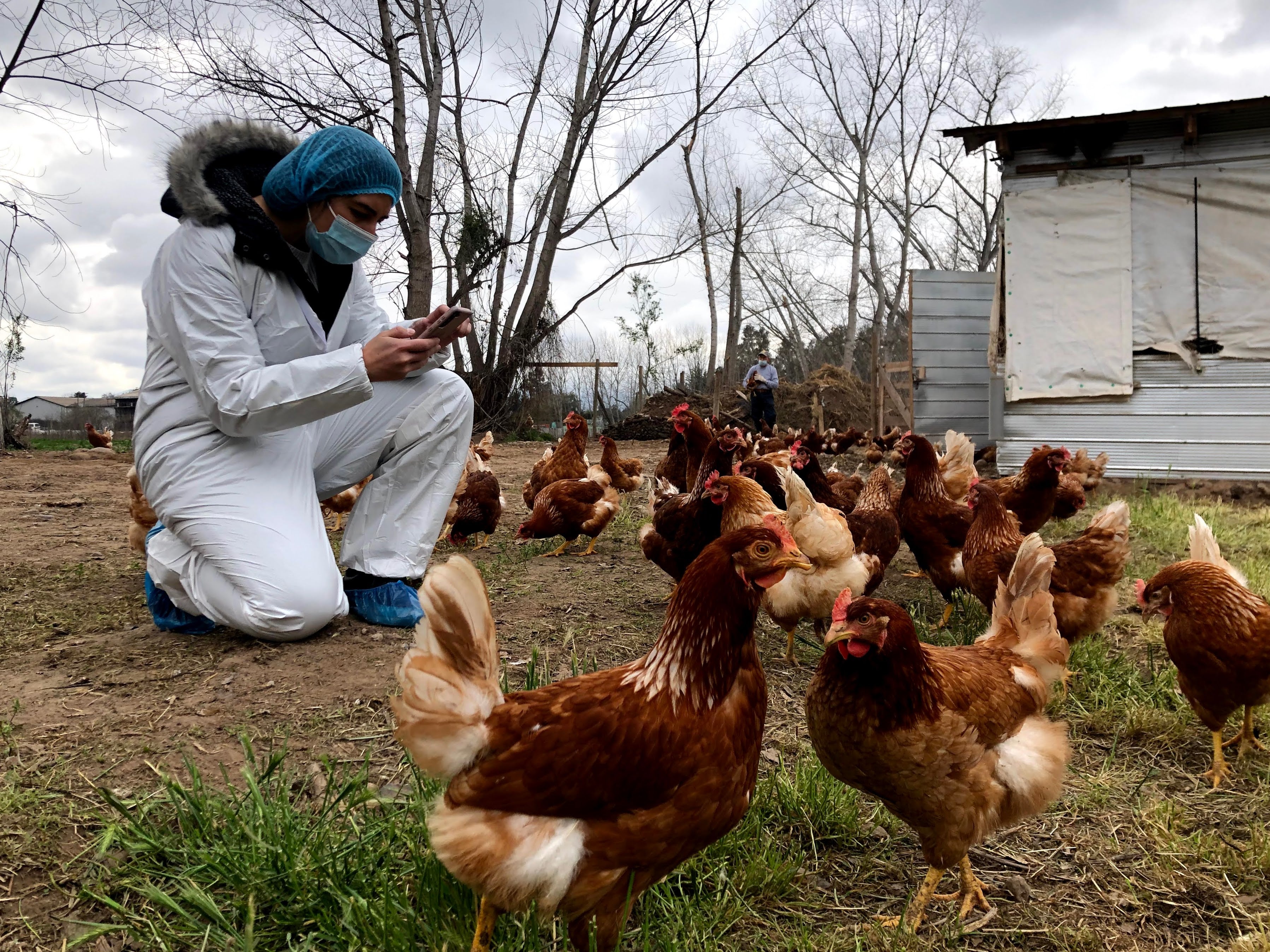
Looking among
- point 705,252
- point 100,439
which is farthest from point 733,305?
point 100,439

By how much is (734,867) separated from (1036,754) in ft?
3.25

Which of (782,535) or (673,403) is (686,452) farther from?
(673,403)

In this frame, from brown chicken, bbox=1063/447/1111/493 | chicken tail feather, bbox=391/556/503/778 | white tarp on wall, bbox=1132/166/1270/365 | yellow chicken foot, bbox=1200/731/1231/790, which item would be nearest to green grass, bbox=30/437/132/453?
brown chicken, bbox=1063/447/1111/493

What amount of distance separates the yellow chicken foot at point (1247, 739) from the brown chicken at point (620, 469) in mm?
5044

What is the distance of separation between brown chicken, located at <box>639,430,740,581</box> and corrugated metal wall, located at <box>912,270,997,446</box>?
7.56 metres

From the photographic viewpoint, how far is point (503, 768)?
1.75 metres

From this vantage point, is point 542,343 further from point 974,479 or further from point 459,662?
point 459,662

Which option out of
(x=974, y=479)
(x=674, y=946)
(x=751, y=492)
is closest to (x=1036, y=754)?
(x=674, y=946)

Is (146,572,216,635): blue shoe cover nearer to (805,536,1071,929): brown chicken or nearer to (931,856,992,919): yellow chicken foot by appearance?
(805,536,1071,929): brown chicken

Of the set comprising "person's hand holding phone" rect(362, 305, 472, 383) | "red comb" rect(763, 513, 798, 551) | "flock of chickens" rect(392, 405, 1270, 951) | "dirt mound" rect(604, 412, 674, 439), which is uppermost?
"person's hand holding phone" rect(362, 305, 472, 383)

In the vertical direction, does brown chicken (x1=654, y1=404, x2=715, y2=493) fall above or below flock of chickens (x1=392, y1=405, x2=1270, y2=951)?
above

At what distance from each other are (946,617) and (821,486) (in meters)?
1.65

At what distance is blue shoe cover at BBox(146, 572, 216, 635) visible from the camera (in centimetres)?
339

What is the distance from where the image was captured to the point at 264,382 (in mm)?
Answer: 3033
